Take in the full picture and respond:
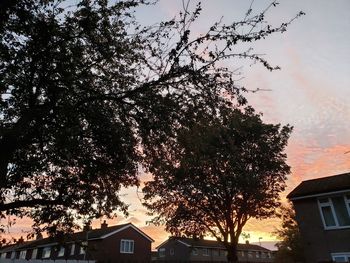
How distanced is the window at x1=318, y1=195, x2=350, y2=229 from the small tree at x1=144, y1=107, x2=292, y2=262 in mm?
7084

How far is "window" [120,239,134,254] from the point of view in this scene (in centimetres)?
5362

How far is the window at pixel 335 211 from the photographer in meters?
22.2

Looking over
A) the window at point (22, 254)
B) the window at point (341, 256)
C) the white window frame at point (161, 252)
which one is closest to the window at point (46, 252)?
the window at point (22, 254)

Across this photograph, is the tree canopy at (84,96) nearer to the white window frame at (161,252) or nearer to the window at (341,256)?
the window at (341,256)

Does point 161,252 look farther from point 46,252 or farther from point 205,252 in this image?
point 46,252

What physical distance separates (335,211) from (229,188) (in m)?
10.0

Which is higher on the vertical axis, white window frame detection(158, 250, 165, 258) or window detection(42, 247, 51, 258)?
white window frame detection(158, 250, 165, 258)

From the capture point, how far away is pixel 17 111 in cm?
978

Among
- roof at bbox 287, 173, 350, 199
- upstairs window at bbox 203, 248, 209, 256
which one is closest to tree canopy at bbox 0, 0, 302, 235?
roof at bbox 287, 173, 350, 199

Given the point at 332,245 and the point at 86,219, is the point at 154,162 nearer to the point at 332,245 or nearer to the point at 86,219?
Answer: the point at 86,219

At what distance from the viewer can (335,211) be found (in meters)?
A: 22.8

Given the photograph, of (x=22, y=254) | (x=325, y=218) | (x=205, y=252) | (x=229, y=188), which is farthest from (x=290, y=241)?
(x=22, y=254)

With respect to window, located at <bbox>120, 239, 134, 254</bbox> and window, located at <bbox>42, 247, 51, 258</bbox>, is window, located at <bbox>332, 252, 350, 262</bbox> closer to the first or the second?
window, located at <bbox>120, 239, 134, 254</bbox>

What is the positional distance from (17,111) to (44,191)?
13.2 feet
